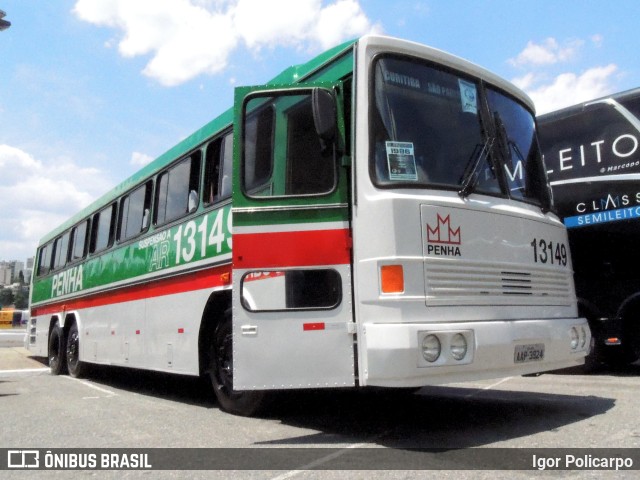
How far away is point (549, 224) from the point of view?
5.97m

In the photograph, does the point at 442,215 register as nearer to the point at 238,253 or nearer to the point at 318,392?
the point at 238,253

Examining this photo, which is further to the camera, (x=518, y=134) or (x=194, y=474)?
(x=518, y=134)

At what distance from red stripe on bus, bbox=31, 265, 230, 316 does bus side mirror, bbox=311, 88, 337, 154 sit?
6.00 feet

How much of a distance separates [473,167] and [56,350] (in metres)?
10.5

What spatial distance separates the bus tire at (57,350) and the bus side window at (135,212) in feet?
12.9

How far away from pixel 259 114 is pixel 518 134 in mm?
2323

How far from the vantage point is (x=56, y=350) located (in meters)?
13.2

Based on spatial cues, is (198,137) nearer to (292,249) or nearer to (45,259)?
(292,249)

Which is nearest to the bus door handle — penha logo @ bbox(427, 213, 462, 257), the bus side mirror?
penha logo @ bbox(427, 213, 462, 257)

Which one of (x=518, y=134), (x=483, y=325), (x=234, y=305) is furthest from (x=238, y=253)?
(x=518, y=134)

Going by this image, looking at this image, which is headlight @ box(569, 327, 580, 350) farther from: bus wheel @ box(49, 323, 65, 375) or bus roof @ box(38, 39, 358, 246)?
bus wheel @ box(49, 323, 65, 375)

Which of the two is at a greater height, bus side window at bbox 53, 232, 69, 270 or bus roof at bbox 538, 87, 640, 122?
bus roof at bbox 538, 87, 640, 122

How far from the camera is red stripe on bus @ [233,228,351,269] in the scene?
5.14m

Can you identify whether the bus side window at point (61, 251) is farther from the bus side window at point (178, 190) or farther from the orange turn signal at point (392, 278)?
the orange turn signal at point (392, 278)
